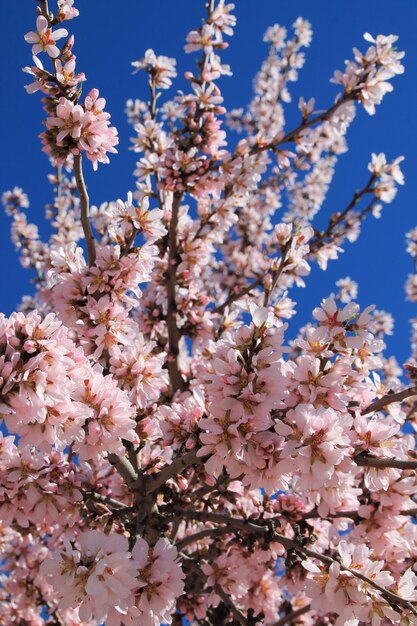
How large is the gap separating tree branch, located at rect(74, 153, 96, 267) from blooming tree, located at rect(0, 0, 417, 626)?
1 centimetres

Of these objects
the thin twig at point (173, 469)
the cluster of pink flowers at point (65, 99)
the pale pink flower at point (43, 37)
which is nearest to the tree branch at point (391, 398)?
the thin twig at point (173, 469)

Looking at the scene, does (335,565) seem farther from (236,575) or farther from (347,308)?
(236,575)

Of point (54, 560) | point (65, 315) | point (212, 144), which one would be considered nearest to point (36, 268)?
point (212, 144)

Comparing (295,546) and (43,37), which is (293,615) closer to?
(295,546)

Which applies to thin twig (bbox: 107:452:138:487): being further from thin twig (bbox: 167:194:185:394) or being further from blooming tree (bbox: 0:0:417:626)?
thin twig (bbox: 167:194:185:394)

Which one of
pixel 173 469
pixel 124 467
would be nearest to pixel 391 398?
pixel 173 469

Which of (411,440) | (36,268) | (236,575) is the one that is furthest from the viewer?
(36,268)

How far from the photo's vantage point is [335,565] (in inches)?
89.0

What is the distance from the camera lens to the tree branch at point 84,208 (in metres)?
2.85

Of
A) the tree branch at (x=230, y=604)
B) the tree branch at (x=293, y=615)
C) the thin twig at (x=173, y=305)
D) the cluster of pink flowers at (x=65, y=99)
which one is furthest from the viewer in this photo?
the thin twig at (x=173, y=305)

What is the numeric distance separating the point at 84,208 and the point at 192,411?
4.10ft

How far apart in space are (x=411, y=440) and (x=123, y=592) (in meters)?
1.60

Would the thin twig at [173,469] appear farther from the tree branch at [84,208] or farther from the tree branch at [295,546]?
the tree branch at [84,208]

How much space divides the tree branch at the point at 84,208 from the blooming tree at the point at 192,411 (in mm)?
12
